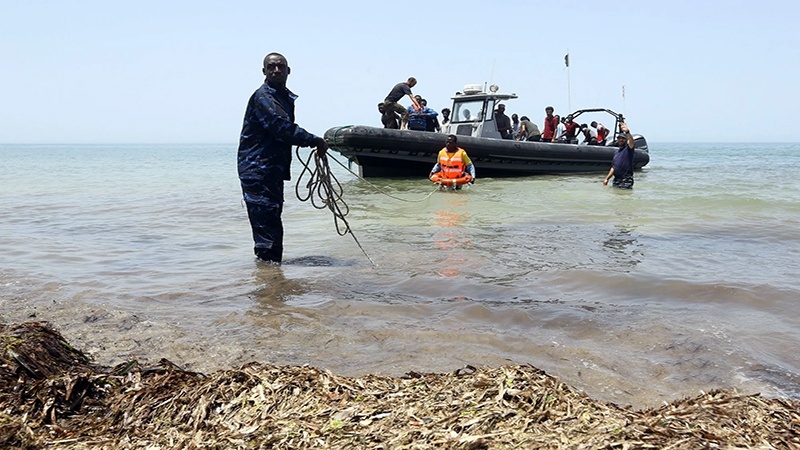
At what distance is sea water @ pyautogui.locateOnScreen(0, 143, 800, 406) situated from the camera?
10.8ft

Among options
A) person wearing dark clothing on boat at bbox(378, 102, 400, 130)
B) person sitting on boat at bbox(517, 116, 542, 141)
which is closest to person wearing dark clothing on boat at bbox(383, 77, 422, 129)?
person wearing dark clothing on boat at bbox(378, 102, 400, 130)

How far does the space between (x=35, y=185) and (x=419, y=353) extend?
16997 mm

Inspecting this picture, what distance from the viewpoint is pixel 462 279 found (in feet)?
16.7

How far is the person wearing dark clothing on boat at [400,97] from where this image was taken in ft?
47.2

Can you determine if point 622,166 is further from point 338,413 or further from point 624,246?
point 338,413

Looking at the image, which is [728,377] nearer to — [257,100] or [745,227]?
[257,100]

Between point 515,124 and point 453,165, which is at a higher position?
point 515,124

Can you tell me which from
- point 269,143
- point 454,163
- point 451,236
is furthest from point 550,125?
point 269,143

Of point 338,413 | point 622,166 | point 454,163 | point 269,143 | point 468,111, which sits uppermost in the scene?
point 468,111

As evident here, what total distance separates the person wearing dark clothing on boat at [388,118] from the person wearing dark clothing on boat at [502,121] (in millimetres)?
2723

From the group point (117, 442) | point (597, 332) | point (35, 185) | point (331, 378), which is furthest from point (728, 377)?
point (35, 185)

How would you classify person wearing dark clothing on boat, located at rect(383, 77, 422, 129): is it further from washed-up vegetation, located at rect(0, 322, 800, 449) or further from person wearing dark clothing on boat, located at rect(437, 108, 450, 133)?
washed-up vegetation, located at rect(0, 322, 800, 449)

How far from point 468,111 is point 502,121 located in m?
0.86

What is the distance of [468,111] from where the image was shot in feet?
53.6
